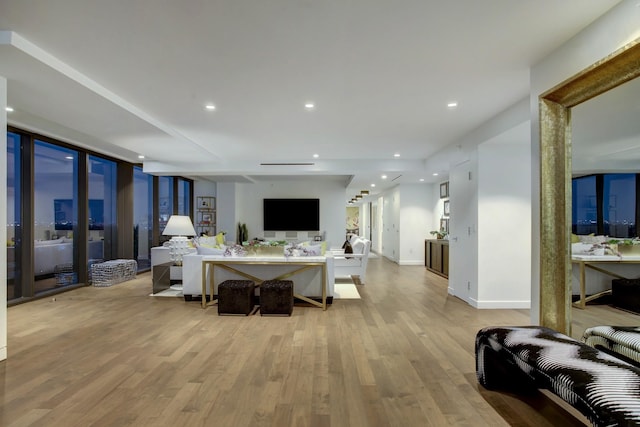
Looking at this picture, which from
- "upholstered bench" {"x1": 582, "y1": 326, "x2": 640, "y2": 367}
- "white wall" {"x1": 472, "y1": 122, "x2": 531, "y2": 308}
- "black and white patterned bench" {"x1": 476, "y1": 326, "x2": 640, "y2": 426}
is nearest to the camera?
"black and white patterned bench" {"x1": 476, "y1": 326, "x2": 640, "y2": 426}

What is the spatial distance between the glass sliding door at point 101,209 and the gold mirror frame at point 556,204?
7.13 m

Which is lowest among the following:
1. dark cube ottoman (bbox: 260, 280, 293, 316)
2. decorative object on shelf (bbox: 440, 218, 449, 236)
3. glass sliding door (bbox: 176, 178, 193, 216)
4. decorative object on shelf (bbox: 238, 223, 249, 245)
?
dark cube ottoman (bbox: 260, 280, 293, 316)

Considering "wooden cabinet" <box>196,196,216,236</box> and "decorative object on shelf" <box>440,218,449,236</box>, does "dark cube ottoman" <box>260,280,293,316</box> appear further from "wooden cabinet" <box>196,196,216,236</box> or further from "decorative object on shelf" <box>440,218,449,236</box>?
"wooden cabinet" <box>196,196,216,236</box>

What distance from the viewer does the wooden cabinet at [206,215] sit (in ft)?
34.6

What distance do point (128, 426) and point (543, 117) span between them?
141 inches

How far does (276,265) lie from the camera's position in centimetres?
493

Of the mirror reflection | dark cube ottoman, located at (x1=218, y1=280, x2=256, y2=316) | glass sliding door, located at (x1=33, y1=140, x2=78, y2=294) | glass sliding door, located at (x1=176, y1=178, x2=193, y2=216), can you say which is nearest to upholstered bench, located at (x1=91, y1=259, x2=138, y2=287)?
glass sliding door, located at (x1=33, y1=140, x2=78, y2=294)

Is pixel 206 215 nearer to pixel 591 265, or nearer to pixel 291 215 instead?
pixel 291 215

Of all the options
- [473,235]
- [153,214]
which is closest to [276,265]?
[473,235]

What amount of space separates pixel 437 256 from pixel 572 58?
5.83m

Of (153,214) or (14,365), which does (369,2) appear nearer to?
(14,365)

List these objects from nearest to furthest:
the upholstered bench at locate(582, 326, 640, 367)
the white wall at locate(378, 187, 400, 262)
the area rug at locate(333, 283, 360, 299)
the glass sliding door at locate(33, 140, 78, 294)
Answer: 1. the upholstered bench at locate(582, 326, 640, 367)
2. the glass sliding door at locate(33, 140, 78, 294)
3. the area rug at locate(333, 283, 360, 299)
4. the white wall at locate(378, 187, 400, 262)

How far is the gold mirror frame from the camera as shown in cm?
249

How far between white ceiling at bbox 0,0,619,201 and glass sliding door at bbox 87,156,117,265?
1706mm
